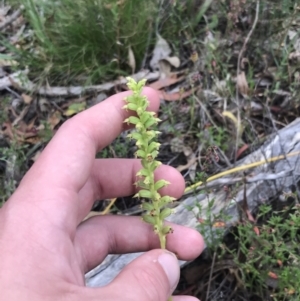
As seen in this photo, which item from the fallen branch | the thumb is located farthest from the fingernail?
the fallen branch

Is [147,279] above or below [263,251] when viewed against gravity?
above

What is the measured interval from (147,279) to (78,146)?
493mm

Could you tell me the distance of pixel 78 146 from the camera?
68.4 inches

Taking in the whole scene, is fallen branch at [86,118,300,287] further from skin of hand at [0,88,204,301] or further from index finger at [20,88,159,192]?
index finger at [20,88,159,192]

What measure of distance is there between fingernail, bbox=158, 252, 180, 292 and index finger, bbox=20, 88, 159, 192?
1.14ft

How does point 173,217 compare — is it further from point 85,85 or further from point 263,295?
point 85,85

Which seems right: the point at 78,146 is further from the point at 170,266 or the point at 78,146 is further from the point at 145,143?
the point at 170,266

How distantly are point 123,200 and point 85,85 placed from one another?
2.28 ft

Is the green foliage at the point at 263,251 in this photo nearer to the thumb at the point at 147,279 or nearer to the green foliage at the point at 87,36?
the thumb at the point at 147,279

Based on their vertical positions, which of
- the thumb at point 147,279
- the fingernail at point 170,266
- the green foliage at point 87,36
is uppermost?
the green foliage at point 87,36

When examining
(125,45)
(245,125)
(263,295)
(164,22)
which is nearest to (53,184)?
(263,295)

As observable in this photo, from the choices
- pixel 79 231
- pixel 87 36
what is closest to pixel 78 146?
pixel 79 231

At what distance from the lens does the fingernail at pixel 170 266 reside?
63.9 inches

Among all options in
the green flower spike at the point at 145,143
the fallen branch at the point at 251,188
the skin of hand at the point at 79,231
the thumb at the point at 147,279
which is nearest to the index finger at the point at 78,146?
the skin of hand at the point at 79,231
